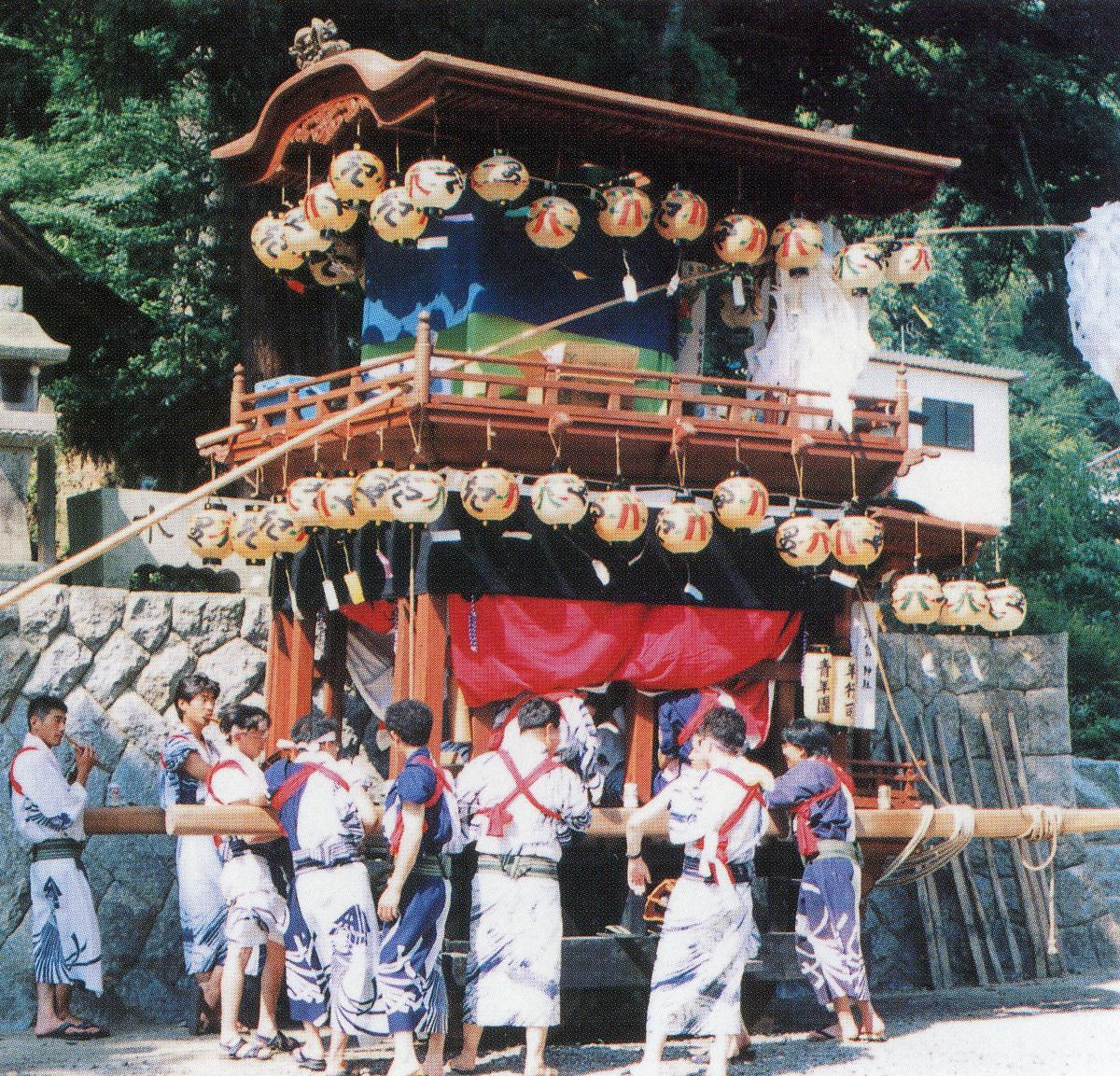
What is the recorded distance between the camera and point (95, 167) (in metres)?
17.4

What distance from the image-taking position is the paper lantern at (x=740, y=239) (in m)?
11.4

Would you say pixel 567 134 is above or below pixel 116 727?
above

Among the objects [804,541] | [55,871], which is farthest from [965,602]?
[55,871]

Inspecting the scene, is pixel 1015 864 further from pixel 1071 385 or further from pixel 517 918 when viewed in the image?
pixel 1071 385

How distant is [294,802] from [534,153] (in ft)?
17.1

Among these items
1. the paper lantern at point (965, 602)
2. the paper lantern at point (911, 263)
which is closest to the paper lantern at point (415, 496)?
the paper lantern at point (911, 263)

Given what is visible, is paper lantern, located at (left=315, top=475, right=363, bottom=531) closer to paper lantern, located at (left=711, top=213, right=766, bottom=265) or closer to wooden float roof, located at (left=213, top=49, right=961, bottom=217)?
wooden float roof, located at (left=213, top=49, right=961, bottom=217)

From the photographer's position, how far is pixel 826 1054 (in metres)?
9.36

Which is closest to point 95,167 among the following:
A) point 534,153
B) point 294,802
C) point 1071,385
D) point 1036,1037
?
point 534,153

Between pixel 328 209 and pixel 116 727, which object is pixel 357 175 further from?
pixel 116 727

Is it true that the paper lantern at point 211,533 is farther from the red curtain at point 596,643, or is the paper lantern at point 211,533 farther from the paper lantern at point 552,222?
the paper lantern at point 552,222

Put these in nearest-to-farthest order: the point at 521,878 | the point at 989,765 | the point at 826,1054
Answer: the point at 521,878
the point at 826,1054
the point at 989,765

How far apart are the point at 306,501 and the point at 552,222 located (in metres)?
A: 2.47

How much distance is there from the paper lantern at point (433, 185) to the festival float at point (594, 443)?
1.0 inches
